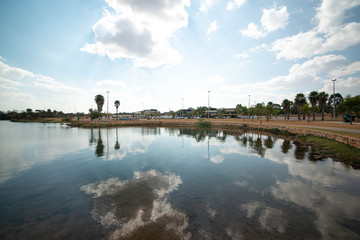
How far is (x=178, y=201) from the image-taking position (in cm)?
938

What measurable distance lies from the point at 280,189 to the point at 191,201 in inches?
286

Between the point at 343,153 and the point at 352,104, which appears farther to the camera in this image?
the point at 352,104

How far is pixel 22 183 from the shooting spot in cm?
1205

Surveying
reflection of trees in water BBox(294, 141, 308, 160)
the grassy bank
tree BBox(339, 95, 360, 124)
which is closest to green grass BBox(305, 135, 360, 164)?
the grassy bank

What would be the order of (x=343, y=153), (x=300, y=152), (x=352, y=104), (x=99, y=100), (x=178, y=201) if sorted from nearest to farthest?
(x=178, y=201) → (x=343, y=153) → (x=300, y=152) → (x=352, y=104) → (x=99, y=100)

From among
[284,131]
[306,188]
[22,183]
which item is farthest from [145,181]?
[284,131]

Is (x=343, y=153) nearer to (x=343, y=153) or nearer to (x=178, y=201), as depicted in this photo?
(x=343, y=153)

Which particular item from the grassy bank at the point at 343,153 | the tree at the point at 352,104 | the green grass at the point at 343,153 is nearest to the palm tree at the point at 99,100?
the grassy bank at the point at 343,153

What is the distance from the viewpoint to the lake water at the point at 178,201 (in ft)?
22.5

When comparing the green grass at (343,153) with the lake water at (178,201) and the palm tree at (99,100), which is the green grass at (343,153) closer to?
the lake water at (178,201)

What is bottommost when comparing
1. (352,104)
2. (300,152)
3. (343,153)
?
(300,152)

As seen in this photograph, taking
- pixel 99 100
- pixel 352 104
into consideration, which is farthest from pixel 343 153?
pixel 99 100

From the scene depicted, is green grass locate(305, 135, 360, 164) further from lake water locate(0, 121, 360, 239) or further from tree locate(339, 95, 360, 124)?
tree locate(339, 95, 360, 124)

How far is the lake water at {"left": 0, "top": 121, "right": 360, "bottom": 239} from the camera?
271 inches
